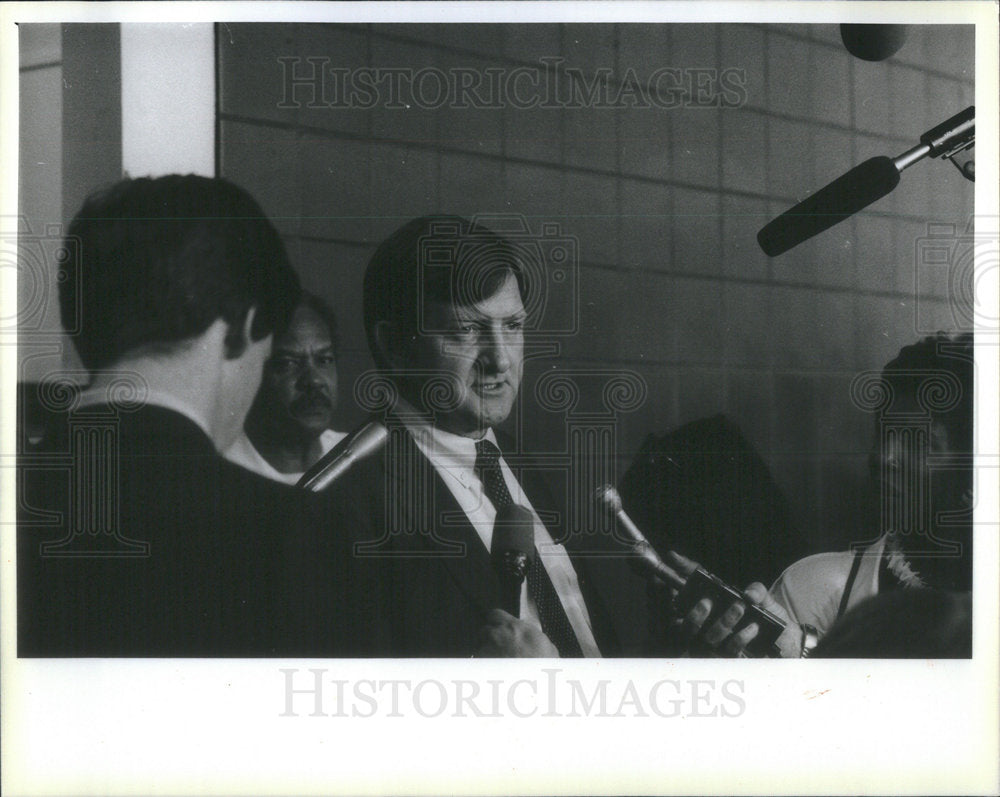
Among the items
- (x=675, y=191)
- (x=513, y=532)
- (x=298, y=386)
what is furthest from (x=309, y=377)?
(x=675, y=191)

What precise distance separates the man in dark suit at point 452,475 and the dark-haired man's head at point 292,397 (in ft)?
0.75

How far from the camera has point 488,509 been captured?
4.82m

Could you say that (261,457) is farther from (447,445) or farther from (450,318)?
(450,318)

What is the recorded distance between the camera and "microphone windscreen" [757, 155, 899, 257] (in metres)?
4.86

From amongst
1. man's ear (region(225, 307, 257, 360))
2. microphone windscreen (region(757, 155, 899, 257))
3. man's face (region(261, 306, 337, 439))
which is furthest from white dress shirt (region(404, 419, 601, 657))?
microphone windscreen (region(757, 155, 899, 257))

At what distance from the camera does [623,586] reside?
4.82 metres

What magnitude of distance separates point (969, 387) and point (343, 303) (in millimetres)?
2466

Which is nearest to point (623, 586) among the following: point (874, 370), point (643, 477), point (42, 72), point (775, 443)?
point (643, 477)

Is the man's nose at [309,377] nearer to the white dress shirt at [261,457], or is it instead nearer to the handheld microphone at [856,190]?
the white dress shirt at [261,457]

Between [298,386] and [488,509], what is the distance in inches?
34.7

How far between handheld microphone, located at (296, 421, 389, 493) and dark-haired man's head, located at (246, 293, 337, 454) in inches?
3.8

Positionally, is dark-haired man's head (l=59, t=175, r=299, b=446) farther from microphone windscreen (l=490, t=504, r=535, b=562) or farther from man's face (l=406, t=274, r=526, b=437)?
microphone windscreen (l=490, t=504, r=535, b=562)

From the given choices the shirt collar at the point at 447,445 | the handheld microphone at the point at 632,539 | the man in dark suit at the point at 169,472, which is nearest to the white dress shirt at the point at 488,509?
the shirt collar at the point at 447,445

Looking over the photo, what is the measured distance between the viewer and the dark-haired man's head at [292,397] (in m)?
4.82
